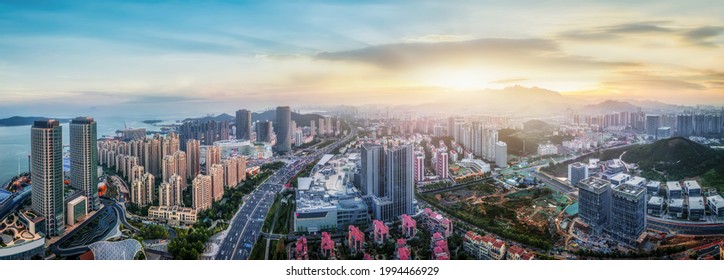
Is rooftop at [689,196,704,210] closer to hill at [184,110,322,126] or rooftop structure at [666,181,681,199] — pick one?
rooftop structure at [666,181,681,199]

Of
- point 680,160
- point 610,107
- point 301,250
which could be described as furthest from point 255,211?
point 680,160

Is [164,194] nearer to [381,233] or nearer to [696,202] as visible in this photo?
[381,233]

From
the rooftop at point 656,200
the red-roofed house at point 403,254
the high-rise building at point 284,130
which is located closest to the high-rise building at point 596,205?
the rooftop at point 656,200

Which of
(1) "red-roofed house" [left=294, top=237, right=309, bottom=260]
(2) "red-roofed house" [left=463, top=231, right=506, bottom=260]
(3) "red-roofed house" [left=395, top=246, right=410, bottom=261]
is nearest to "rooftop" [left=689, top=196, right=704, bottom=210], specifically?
(2) "red-roofed house" [left=463, top=231, right=506, bottom=260]

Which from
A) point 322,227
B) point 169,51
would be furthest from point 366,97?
point 169,51

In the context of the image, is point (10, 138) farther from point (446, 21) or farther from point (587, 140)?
point (587, 140)

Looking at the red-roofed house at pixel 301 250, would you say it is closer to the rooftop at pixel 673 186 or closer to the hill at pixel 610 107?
the hill at pixel 610 107
